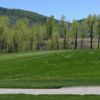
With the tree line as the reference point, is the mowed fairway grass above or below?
below

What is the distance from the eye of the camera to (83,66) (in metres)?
39.6

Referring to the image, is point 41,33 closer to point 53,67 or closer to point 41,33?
point 41,33

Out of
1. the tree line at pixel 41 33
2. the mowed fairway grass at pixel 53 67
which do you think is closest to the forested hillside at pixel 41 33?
the tree line at pixel 41 33

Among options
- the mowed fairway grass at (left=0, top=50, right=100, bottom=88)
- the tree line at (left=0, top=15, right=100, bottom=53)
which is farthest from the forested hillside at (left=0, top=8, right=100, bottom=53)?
the mowed fairway grass at (left=0, top=50, right=100, bottom=88)

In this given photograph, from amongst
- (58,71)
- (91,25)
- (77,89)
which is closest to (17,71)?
(58,71)

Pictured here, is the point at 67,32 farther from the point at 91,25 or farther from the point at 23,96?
the point at 23,96

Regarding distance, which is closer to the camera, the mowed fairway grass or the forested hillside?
the mowed fairway grass

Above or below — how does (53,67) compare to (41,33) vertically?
below

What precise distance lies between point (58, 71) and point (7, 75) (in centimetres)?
485

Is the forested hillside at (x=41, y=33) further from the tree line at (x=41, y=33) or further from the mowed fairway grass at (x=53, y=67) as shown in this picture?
the mowed fairway grass at (x=53, y=67)

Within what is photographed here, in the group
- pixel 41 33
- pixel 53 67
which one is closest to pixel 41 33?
pixel 41 33

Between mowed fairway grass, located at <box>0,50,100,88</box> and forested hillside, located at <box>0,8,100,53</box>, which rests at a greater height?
forested hillside, located at <box>0,8,100,53</box>

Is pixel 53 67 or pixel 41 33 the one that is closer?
pixel 53 67

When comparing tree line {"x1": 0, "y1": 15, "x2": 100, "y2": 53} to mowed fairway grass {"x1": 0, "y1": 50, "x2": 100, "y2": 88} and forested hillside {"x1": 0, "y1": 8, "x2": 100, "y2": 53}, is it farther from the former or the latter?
mowed fairway grass {"x1": 0, "y1": 50, "x2": 100, "y2": 88}
